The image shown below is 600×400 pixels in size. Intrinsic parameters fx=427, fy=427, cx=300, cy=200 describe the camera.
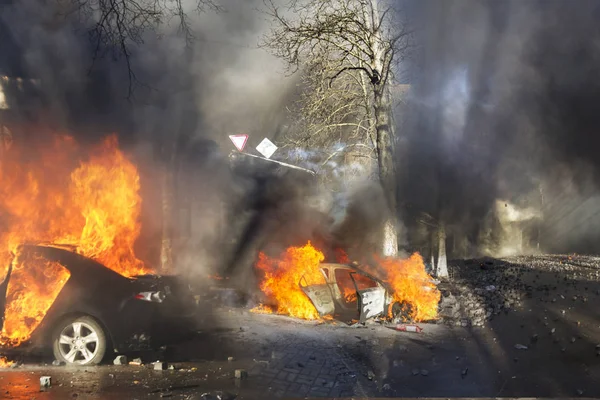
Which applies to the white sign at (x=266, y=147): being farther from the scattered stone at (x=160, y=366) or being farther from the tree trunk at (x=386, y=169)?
the scattered stone at (x=160, y=366)

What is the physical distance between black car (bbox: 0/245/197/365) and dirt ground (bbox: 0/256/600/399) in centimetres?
24

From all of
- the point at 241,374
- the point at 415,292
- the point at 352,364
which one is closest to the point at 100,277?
the point at 241,374

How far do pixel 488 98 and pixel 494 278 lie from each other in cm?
904

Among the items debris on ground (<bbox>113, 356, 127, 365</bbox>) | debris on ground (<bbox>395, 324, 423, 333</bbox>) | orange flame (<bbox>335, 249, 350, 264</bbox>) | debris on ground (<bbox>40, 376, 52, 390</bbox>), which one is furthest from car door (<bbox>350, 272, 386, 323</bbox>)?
debris on ground (<bbox>40, 376, 52, 390</bbox>)

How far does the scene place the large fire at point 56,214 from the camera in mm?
5348

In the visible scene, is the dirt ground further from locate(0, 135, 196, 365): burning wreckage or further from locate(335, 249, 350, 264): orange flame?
locate(335, 249, 350, 264): orange flame

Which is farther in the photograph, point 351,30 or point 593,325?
point 351,30

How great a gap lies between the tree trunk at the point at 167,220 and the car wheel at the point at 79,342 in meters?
5.02

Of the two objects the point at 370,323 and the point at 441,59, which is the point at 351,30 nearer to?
the point at 441,59

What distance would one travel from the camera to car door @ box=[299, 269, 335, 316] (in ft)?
25.2

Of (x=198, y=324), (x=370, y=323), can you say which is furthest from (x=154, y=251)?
(x=370, y=323)

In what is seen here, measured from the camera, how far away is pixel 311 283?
7785 millimetres

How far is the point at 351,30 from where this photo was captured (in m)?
11.3

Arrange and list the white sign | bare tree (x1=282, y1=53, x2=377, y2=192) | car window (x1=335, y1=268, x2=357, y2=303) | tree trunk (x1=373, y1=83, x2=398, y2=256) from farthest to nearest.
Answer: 1. the white sign
2. bare tree (x1=282, y1=53, x2=377, y2=192)
3. tree trunk (x1=373, y1=83, x2=398, y2=256)
4. car window (x1=335, y1=268, x2=357, y2=303)
